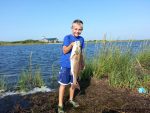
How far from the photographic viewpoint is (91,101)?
679 cm

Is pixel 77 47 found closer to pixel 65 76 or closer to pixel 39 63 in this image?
pixel 65 76

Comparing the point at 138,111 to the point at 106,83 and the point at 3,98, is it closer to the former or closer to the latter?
the point at 106,83

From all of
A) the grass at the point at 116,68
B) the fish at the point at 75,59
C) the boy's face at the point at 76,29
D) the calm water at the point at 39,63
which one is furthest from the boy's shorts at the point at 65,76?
the calm water at the point at 39,63

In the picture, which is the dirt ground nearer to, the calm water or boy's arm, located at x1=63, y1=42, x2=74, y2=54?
boy's arm, located at x1=63, y1=42, x2=74, y2=54

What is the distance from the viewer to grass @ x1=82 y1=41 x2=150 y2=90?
7.94m

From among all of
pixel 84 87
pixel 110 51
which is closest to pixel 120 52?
pixel 110 51

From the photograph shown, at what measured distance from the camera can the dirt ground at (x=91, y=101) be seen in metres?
6.23

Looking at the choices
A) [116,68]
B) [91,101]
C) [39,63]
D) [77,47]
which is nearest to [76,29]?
[77,47]

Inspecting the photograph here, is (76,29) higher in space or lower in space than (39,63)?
higher

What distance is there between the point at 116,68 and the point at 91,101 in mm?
1913

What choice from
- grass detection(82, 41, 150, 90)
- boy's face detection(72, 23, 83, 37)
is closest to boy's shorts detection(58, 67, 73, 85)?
boy's face detection(72, 23, 83, 37)

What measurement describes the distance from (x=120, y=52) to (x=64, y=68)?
324cm

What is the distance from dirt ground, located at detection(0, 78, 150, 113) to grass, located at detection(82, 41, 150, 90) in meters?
0.31

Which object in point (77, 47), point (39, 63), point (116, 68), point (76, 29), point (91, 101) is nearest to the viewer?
point (77, 47)
